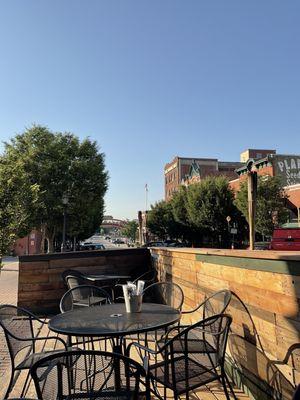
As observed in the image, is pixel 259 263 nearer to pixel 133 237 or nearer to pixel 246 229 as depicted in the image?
pixel 246 229

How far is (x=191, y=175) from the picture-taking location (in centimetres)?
7094

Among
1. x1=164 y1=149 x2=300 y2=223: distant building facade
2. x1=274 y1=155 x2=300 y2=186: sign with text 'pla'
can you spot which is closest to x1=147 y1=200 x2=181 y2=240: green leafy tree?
x1=164 y1=149 x2=300 y2=223: distant building facade

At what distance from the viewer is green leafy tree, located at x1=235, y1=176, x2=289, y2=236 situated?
102 ft

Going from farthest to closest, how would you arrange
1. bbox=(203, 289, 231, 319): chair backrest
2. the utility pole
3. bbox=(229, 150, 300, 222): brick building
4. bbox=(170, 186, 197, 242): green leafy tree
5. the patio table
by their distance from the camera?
bbox=(170, 186, 197, 242): green leafy tree
bbox=(229, 150, 300, 222): brick building
the utility pole
bbox=(203, 289, 231, 319): chair backrest
the patio table

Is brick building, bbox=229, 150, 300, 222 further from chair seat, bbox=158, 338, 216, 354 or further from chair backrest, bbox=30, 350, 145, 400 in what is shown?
chair backrest, bbox=30, 350, 145, 400

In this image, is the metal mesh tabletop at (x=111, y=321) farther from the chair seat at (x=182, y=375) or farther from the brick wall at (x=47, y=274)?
the brick wall at (x=47, y=274)

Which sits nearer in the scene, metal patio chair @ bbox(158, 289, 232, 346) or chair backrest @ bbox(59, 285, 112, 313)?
metal patio chair @ bbox(158, 289, 232, 346)

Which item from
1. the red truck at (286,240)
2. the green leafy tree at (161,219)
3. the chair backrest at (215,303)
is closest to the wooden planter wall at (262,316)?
the chair backrest at (215,303)

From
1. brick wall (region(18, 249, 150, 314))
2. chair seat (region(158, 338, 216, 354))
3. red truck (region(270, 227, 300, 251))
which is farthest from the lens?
red truck (region(270, 227, 300, 251))

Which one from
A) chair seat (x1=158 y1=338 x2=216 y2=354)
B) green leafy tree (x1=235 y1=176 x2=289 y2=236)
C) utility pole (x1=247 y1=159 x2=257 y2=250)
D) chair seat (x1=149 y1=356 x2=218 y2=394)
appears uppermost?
green leafy tree (x1=235 y1=176 x2=289 y2=236)

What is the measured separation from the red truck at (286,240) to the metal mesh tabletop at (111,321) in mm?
11782

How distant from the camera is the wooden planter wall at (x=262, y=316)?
2.99m

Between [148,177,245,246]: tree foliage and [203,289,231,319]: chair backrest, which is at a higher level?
[148,177,245,246]: tree foliage

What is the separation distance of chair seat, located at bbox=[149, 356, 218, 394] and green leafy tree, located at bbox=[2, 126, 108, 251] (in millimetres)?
21525
